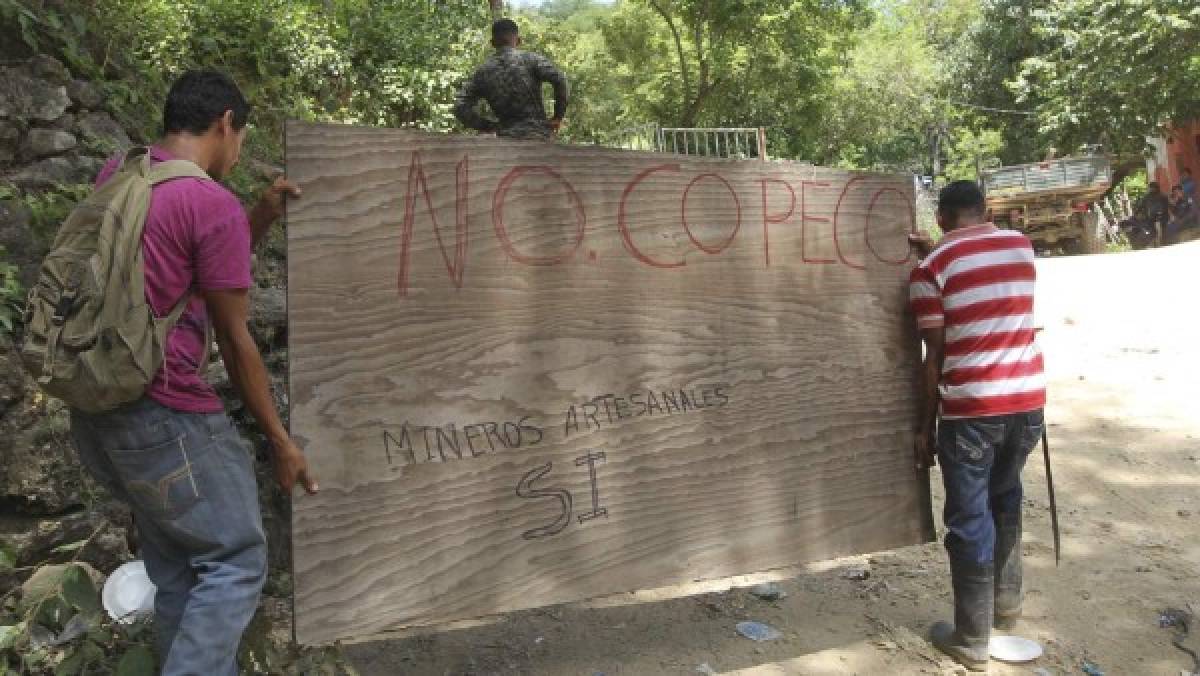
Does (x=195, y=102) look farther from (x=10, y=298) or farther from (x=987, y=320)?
(x=987, y=320)

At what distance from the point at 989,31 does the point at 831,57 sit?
8.16 m

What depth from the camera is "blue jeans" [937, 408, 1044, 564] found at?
274 centimetres

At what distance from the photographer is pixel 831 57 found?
746 inches

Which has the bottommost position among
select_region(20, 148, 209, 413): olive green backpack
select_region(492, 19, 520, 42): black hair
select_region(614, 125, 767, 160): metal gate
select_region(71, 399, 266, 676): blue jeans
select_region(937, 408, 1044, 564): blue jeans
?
select_region(937, 408, 1044, 564): blue jeans

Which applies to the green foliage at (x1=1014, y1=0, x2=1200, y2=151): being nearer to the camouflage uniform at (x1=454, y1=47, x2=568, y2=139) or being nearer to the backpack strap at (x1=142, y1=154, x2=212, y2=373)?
the camouflage uniform at (x1=454, y1=47, x2=568, y2=139)

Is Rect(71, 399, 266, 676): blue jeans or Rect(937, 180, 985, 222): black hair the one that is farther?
Rect(937, 180, 985, 222): black hair

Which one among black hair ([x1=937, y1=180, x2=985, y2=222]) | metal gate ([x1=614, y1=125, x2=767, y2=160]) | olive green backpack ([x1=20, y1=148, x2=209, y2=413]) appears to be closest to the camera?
olive green backpack ([x1=20, y1=148, x2=209, y2=413])

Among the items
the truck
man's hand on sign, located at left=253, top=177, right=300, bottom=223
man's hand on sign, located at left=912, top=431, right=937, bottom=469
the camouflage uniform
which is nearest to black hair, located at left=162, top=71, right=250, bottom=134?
man's hand on sign, located at left=253, top=177, right=300, bottom=223

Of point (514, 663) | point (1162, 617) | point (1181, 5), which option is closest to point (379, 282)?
point (514, 663)

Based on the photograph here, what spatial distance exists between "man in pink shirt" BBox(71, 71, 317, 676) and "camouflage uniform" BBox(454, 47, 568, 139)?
3.13 metres

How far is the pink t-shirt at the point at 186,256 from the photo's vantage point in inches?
67.4

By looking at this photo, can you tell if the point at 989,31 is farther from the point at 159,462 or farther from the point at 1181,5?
the point at 159,462

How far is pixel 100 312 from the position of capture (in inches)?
65.0

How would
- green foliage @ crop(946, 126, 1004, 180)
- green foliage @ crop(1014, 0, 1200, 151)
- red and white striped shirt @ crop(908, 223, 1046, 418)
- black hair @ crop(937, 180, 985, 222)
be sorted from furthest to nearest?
1. green foliage @ crop(946, 126, 1004, 180)
2. green foliage @ crop(1014, 0, 1200, 151)
3. black hair @ crop(937, 180, 985, 222)
4. red and white striped shirt @ crop(908, 223, 1046, 418)
